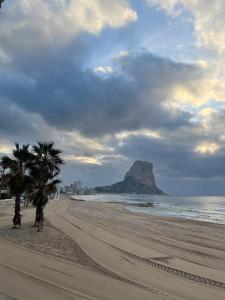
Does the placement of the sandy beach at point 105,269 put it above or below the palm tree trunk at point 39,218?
below

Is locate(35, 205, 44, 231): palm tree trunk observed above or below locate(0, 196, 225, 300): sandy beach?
above

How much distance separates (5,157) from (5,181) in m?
1.66

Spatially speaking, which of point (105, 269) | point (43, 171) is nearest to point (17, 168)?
point (43, 171)

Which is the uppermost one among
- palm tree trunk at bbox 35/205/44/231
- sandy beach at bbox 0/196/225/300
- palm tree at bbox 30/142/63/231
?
palm tree at bbox 30/142/63/231

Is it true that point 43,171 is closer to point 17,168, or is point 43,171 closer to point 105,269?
point 17,168

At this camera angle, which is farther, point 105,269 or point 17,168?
point 17,168

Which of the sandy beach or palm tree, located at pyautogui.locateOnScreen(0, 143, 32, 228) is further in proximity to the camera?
palm tree, located at pyautogui.locateOnScreen(0, 143, 32, 228)

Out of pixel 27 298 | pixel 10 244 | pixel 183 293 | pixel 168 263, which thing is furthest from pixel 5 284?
pixel 10 244

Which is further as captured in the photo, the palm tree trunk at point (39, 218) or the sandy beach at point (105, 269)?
the palm tree trunk at point (39, 218)

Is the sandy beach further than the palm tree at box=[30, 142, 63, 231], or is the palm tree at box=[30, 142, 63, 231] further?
the palm tree at box=[30, 142, 63, 231]

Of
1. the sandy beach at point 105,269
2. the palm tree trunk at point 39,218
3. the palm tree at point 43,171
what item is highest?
the palm tree at point 43,171

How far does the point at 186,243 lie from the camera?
25.9m

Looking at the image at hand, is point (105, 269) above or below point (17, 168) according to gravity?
below

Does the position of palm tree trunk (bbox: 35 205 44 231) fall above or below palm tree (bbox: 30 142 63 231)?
below
